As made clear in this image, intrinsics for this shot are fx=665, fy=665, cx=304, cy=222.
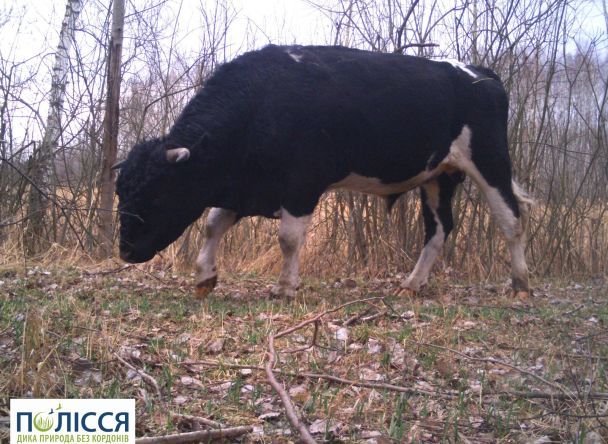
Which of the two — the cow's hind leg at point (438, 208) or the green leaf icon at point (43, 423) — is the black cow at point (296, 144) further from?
the green leaf icon at point (43, 423)

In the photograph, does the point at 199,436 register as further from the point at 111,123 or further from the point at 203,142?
the point at 111,123

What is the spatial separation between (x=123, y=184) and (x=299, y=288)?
7.58ft

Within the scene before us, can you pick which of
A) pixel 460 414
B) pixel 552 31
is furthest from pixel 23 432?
pixel 552 31

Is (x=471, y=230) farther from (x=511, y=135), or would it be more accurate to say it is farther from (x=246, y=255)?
(x=246, y=255)

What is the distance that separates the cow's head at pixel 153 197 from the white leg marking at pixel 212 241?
378 mm

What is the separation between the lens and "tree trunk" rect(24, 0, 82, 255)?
9477 millimetres

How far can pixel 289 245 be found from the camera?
6.38 metres

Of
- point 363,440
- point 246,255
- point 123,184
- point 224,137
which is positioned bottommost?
point 363,440

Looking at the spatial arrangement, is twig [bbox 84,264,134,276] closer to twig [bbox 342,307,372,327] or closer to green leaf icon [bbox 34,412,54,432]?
twig [bbox 342,307,372,327]

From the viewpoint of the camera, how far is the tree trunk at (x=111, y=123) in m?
9.63

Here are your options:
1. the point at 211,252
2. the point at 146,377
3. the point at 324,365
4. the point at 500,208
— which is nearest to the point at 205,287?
the point at 211,252

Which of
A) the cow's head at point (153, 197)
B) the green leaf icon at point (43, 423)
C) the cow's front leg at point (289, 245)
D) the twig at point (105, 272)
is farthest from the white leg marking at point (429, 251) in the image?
the green leaf icon at point (43, 423)

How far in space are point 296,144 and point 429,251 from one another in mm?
2456

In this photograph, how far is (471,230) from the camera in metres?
9.88
